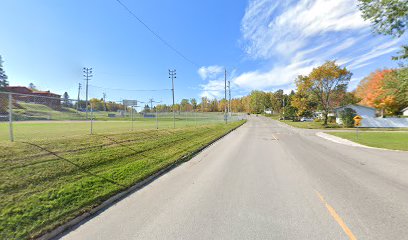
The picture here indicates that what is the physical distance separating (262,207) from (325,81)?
36.7 meters

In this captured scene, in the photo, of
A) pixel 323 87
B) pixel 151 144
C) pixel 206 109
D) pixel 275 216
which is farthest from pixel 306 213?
pixel 206 109

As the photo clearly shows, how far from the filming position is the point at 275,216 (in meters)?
3.60

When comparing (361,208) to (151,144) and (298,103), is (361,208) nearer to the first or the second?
(151,144)

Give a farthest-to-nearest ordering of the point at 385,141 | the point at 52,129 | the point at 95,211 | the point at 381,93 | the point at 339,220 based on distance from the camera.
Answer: the point at 381,93 < the point at 52,129 < the point at 385,141 < the point at 95,211 < the point at 339,220

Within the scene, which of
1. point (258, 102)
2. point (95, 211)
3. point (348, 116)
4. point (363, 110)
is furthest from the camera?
point (258, 102)

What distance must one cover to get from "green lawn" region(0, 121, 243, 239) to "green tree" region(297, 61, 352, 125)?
1302 inches

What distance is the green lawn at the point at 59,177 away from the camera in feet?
11.4

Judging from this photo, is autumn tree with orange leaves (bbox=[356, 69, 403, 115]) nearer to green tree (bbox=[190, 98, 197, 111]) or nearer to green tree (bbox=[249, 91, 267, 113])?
green tree (bbox=[249, 91, 267, 113])

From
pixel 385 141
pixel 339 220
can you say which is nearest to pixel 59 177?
pixel 339 220

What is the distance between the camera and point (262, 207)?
3988mm

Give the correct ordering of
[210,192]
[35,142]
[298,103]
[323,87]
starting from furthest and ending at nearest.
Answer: [298,103], [323,87], [35,142], [210,192]

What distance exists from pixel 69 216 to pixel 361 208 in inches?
222

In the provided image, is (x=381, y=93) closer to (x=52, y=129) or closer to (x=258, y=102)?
(x=52, y=129)

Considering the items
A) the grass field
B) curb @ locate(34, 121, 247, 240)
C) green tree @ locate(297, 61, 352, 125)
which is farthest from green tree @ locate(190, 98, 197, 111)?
curb @ locate(34, 121, 247, 240)
